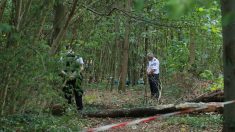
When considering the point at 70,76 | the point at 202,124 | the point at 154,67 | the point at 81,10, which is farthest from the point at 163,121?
the point at 154,67

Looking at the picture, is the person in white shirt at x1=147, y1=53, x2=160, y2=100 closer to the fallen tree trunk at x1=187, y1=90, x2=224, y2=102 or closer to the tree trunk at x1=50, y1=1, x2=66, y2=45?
the fallen tree trunk at x1=187, y1=90, x2=224, y2=102

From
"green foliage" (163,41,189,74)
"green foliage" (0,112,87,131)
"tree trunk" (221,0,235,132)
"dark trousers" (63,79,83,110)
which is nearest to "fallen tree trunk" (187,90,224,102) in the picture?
"dark trousers" (63,79,83,110)

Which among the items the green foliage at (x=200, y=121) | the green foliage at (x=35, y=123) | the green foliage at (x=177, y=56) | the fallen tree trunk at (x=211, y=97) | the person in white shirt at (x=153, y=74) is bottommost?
the green foliage at (x=200, y=121)

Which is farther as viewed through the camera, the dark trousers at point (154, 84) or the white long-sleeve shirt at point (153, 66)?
the white long-sleeve shirt at point (153, 66)

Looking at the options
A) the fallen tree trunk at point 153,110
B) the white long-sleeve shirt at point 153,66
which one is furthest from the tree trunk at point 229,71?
the white long-sleeve shirt at point 153,66

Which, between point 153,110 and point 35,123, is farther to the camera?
point 153,110

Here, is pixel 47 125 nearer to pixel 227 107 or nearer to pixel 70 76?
pixel 70 76

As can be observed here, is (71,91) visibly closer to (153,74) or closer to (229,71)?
(229,71)

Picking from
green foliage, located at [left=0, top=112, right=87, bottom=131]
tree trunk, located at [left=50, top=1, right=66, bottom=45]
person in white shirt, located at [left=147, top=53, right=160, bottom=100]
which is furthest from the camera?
person in white shirt, located at [left=147, top=53, right=160, bottom=100]

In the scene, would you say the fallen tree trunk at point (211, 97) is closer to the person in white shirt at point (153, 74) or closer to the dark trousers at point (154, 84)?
the dark trousers at point (154, 84)

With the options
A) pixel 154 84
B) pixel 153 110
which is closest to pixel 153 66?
pixel 154 84

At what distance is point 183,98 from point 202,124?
4.07 m

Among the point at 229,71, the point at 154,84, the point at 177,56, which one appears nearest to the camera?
the point at 229,71

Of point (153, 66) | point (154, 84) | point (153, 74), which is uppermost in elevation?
point (153, 66)
